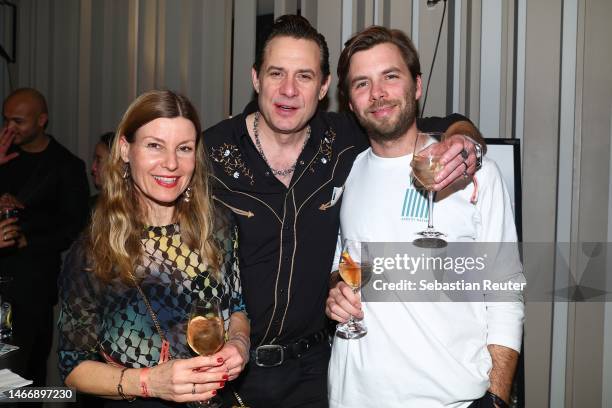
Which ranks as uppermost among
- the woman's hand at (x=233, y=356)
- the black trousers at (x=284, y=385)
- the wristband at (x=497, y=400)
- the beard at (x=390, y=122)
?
the beard at (x=390, y=122)

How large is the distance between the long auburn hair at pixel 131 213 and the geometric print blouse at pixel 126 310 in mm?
41

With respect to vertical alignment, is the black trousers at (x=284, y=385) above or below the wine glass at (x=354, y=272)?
below

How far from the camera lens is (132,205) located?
204 cm

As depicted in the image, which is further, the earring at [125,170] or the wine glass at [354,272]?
the earring at [125,170]

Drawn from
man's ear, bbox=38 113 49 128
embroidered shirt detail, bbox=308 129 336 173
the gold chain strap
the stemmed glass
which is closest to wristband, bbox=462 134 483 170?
the stemmed glass

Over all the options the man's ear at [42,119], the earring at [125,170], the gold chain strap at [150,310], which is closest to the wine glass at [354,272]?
the gold chain strap at [150,310]

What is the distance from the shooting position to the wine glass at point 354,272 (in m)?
1.93

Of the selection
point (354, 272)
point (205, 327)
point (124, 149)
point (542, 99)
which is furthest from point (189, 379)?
point (542, 99)

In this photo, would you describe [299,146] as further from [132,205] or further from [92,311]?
[92,311]

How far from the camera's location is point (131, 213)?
2.01 metres

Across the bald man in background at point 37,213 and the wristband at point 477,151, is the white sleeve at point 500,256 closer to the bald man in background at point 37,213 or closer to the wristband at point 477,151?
the wristband at point 477,151

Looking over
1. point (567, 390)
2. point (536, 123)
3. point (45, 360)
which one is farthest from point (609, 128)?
point (45, 360)

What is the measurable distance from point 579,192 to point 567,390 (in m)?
1.00

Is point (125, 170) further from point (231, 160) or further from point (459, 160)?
point (459, 160)
